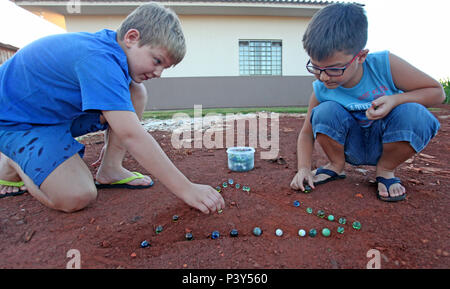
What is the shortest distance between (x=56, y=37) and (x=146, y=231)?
131cm

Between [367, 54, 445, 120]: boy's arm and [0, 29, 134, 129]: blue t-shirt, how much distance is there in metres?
1.43

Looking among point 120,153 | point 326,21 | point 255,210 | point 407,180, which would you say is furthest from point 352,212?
point 120,153

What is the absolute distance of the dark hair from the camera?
1607 millimetres

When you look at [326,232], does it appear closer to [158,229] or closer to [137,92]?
[158,229]

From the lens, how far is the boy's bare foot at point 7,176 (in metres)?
2.01

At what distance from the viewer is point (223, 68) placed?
943cm

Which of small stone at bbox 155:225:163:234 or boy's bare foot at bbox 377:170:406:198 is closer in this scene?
small stone at bbox 155:225:163:234

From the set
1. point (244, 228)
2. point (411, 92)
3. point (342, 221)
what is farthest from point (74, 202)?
point (411, 92)

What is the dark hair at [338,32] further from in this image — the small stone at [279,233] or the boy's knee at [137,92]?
the boy's knee at [137,92]

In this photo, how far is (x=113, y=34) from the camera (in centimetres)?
168

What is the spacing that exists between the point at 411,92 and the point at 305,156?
75cm

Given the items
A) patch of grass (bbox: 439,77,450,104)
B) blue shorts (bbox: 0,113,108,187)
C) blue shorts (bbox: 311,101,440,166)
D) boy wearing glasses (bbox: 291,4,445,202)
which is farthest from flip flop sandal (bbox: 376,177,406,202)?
patch of grass (bbox: 439,77,450,104)

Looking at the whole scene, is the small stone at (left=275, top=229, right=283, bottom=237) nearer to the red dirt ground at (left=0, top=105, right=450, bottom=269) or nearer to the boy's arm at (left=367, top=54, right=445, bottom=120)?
the red dirt ground at (left=0, top=105, right=450, bottom=269)

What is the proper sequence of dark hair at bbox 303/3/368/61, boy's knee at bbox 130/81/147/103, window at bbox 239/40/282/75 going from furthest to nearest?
1. window at bbox 239/40/282/75
2. boy's knee at bbox 130/81/147/103
3. dark hair at bbox 303/3/368/61
